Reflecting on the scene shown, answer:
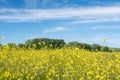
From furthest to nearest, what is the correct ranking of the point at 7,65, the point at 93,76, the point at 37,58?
the point at 37,58
the point at 7,65
the point at 93,76

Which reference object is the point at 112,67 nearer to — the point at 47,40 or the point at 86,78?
the point at 86,78

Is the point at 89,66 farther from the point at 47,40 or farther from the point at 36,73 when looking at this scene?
the point at 47,40

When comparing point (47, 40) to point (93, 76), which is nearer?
point (93, 76)

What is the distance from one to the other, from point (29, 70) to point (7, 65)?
0.79 m

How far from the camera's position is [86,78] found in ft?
28.2

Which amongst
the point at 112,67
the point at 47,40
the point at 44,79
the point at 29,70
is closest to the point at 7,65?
the point at 29,70

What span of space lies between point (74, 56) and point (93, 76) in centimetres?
393

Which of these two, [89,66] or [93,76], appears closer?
[93,76]

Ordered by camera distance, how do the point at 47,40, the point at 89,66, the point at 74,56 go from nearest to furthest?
the point at 89,66 < the point at 74,56 < the point at 47,40

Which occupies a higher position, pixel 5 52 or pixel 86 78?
pixel 5 52

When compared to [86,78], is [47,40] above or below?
above

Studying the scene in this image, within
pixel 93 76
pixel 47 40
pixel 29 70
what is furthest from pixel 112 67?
pixel 47 40

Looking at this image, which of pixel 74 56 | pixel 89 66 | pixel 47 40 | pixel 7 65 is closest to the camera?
pixel 7 65

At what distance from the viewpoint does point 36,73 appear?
8500 millimetres
